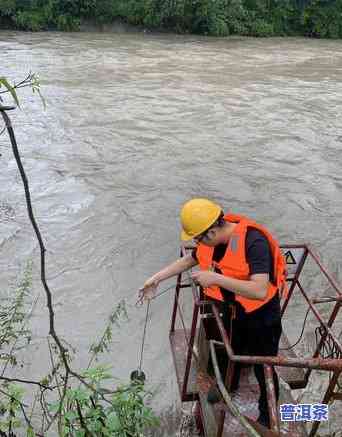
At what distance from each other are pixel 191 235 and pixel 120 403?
3.78 feet

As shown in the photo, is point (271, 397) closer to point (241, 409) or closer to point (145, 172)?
point (241, 409)

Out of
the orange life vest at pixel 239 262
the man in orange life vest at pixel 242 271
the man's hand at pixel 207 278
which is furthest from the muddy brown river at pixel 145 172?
the man's hand at pixel 207 278

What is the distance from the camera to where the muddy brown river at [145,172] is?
607 cm

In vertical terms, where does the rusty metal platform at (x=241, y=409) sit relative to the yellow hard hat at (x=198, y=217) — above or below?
below

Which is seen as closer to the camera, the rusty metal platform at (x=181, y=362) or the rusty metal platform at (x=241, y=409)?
the rusty metal platform at (x=241, y=409)

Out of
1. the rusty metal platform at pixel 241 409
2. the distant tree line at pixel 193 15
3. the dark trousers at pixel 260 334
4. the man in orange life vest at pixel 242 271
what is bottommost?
the rusty metal platform at pixel 241 409

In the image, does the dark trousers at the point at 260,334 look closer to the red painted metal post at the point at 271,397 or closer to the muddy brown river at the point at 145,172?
the red painted metal post at the point at 271,397

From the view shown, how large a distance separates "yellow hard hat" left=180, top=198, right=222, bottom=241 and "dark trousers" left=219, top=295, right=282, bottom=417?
26.7 inches

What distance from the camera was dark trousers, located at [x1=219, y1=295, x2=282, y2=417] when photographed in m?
3.08

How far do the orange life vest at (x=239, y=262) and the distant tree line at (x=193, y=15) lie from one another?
24232mm

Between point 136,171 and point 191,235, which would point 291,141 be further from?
point 191,235

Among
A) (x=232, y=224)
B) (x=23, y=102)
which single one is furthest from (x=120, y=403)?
(x=23, y=102)

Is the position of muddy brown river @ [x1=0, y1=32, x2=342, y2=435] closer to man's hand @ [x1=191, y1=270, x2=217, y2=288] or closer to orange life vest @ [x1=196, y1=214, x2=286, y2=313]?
orange life vest @ [x1=196, y1=214, x2=286, y2=313]

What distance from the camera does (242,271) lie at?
9.43 feet
